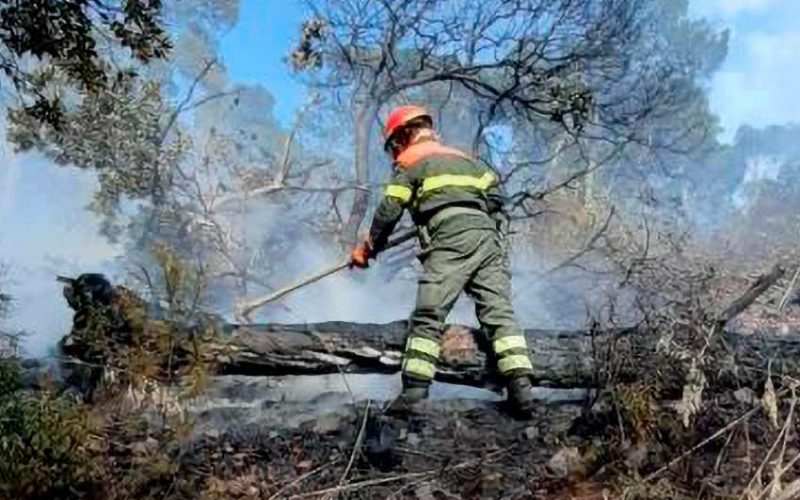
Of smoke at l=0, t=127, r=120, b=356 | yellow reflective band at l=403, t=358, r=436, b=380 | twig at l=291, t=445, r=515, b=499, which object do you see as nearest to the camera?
twig at l=291, t=445, r=515, b=499

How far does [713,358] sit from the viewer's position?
11.6 ft

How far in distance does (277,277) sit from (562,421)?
34.6 feet

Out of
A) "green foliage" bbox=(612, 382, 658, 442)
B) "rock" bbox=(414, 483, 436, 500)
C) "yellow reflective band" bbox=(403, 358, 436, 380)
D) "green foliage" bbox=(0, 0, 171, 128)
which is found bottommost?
Result: "rock" bbox=(414, 483, 436, 500)

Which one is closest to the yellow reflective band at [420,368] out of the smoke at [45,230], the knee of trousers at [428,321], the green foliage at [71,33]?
the knee of trousers at [428,321]

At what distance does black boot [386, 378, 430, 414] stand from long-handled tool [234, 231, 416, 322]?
0.89m

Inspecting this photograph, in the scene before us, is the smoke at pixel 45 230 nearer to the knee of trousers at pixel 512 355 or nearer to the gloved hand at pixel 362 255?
the gloved hand at pixel 362 255

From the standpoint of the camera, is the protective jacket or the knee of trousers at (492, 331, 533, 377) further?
the protective jacket

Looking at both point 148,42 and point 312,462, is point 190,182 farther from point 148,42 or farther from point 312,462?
point 312,462

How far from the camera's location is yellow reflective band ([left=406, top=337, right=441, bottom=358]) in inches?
167

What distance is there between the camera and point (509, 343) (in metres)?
4.30

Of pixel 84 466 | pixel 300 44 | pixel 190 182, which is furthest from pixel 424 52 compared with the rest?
pixel 84 466

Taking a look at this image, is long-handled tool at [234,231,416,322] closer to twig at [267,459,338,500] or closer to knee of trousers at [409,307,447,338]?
knee of trousers at [409,307,447,338]

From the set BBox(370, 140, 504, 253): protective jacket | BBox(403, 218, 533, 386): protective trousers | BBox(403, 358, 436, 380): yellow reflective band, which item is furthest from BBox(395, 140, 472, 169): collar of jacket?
BBox(403, 358, 436, 380): yellow reflective band

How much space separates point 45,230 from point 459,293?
67.1 ft
